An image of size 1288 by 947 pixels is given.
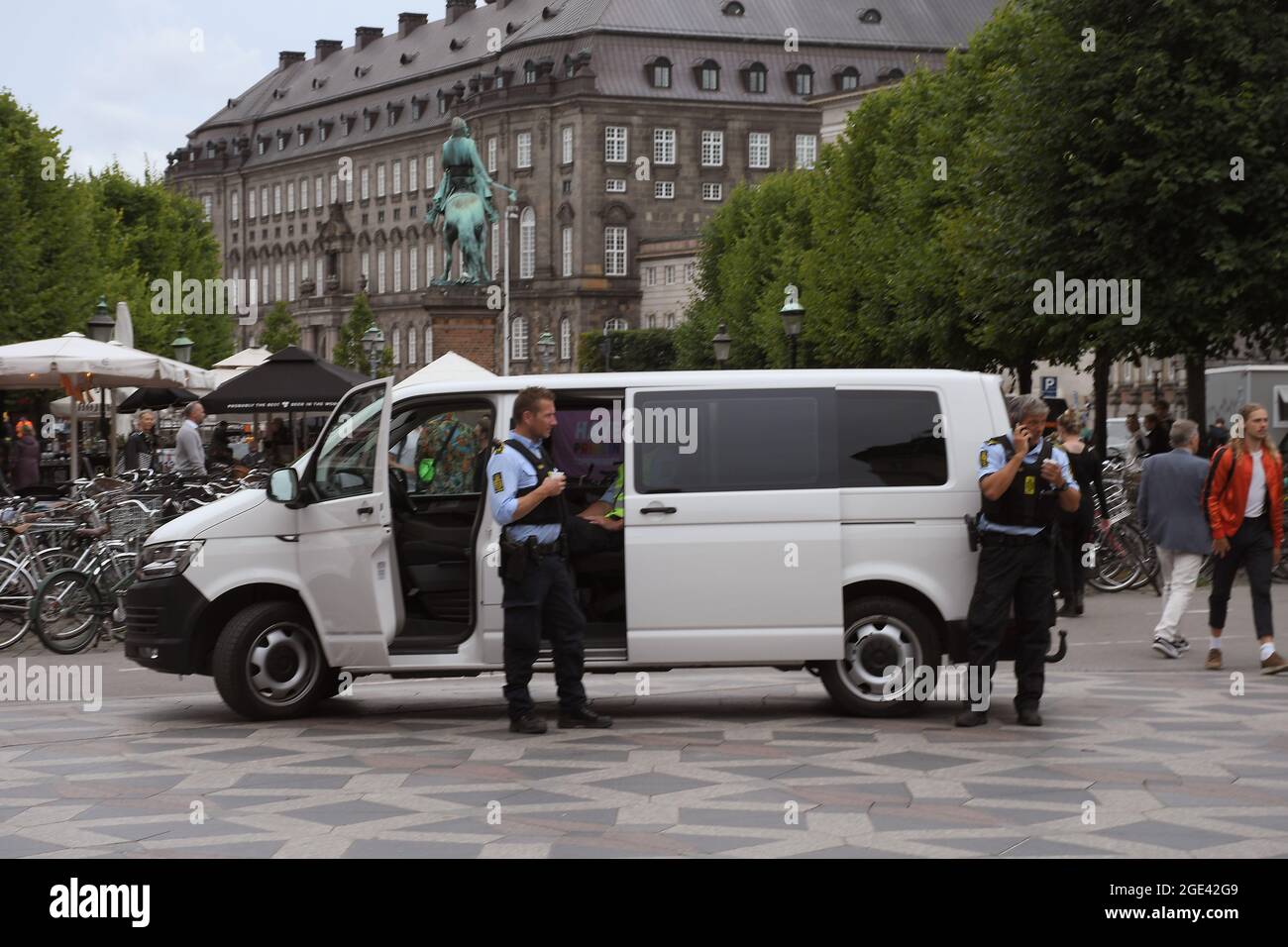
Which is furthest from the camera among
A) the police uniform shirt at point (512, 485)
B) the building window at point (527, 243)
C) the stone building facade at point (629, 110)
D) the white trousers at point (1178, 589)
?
the building window at point (527, 243)

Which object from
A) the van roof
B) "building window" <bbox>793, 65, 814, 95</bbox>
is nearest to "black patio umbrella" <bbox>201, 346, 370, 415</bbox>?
the van roof

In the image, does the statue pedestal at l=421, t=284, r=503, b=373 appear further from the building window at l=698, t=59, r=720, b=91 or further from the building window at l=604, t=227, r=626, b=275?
the building window at l=698, t=59, r=720, b=91

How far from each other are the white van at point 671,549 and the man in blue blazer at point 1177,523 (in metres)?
4.94

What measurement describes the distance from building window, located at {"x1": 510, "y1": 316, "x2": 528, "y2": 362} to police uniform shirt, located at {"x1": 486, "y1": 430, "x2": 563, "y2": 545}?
12342 cm

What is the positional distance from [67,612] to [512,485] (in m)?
8.15

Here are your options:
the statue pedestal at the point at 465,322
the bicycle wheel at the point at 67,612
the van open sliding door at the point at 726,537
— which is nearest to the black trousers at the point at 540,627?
the van open sliding door at the point at 726,537

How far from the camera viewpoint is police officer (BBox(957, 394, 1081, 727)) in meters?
12.3

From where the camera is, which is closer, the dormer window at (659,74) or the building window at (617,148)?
the building window at (617,148)

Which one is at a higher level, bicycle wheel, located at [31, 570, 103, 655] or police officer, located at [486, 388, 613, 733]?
police officer, located at [486, 388, 613, 733]

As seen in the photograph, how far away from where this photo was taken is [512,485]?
1212cm

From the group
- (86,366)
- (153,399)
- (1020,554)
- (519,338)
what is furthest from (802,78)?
(1020,554)

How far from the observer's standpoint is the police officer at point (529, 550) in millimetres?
12102

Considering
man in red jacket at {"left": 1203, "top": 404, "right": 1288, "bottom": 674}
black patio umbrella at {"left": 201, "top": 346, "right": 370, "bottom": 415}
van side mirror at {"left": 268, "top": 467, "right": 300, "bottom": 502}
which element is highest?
black patio umbrella at {"left": 201, "top": 346, "right": 370, "bottom": 415}

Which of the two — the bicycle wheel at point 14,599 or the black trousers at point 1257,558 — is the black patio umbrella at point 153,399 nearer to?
the bicycle wheel at point 14,599
